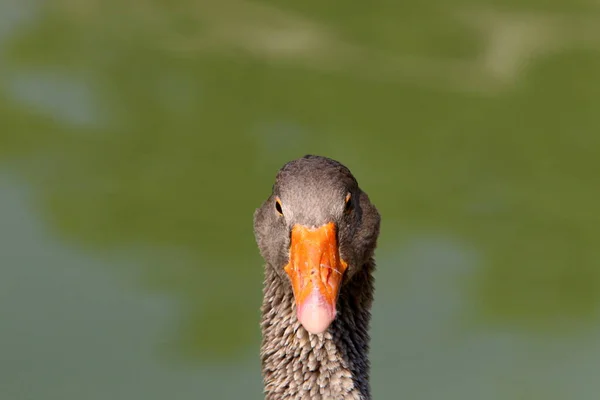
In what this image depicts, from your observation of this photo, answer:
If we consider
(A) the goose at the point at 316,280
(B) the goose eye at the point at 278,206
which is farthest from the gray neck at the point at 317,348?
(B) the goose eye at the point at 278,206

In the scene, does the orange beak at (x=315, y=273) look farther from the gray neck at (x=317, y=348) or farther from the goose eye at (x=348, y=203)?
the gray neck at (x=317, y=348)

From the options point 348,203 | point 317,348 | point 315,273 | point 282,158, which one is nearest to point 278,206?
point 348,203

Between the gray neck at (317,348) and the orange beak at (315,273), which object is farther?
the gray neck at (317,348)

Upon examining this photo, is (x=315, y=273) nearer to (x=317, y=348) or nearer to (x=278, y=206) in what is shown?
(x=278, y=206)

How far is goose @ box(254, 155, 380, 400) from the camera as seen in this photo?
10.2 feet

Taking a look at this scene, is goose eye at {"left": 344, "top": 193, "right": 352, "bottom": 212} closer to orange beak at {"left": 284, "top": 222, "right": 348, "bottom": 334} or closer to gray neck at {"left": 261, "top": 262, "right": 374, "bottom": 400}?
orange beak at {"left": 284, "top": 222, "right": 348, "bottom": 334}

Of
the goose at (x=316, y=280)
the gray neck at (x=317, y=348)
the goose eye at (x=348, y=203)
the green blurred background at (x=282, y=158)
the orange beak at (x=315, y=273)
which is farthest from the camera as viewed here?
the green blurred background at (x=282, y=158)

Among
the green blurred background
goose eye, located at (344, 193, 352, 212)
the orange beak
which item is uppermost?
the green blurred background

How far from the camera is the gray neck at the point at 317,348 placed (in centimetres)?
359

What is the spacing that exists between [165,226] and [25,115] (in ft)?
4.26

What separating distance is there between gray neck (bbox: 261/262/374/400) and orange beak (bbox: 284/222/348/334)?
1.20ft

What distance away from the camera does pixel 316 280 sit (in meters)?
3.07

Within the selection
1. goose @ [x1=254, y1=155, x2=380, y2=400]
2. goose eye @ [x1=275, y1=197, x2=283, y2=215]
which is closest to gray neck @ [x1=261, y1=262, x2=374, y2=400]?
goose @ [x1=254, y1=155, x2=380, y2=400]

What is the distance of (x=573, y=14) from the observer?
7.39 metres
